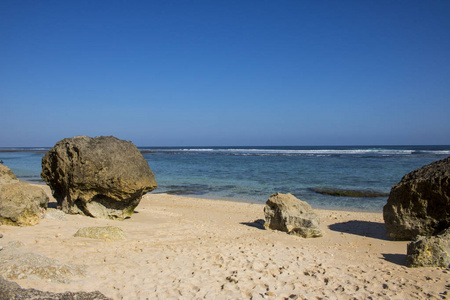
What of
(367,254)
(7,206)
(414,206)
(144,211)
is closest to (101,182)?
(7,206)

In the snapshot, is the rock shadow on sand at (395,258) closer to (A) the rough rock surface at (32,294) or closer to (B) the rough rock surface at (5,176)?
(A) the rough rock surface at (32,294)

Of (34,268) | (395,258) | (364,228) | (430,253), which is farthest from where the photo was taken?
(364,228)

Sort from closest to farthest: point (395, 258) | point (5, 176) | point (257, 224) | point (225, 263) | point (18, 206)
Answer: point (225, 263) → point (395, 258) → point (18, 206) → point (5, 176) → point (257, 224)

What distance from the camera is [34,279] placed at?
386 centimetres

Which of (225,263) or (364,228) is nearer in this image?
(225,263)

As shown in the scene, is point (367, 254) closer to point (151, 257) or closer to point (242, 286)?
point (242, 286)

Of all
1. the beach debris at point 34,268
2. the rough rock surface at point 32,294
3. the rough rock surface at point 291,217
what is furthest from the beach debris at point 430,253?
the beach debris at point 34,268

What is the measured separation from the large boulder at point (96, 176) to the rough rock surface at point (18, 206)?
123cm

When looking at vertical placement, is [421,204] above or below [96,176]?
below

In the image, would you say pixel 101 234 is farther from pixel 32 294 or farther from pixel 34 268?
pixel 32 294

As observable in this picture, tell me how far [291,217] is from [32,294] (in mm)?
5963

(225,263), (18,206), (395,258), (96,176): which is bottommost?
(395,258)

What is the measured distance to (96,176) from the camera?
778cm

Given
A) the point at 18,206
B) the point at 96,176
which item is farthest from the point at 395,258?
the point at 18,206
